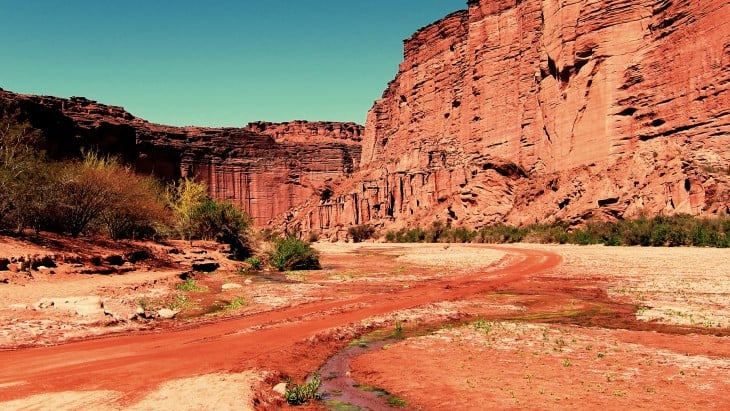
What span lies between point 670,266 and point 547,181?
33.1 m

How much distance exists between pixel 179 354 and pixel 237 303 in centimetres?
589

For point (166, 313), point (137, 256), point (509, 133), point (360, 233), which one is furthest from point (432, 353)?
point (360, 233)

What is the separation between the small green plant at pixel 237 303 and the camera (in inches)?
557

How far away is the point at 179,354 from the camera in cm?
862

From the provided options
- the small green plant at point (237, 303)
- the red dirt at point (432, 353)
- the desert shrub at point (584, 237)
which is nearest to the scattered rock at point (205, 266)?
the red dirt at point (432, 353)

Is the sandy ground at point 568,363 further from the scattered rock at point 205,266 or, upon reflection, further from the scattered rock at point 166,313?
the scattered rock at point 205,266

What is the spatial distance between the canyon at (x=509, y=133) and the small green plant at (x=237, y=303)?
34.5 m

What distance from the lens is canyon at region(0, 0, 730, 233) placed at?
40688 mm

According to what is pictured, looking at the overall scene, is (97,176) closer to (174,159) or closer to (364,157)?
(174,159)

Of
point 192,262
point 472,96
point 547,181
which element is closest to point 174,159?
point 472,96

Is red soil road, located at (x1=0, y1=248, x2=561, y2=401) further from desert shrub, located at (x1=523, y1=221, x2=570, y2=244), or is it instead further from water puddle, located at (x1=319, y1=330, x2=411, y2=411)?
→ desert shrub, located at (x1=523, y1=221, x2=570, y2=244)

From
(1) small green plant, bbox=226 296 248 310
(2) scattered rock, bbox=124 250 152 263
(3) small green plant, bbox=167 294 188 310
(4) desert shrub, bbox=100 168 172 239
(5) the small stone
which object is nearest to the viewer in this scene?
(5) the small stone

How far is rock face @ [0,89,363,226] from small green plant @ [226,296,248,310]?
63704 millimetres

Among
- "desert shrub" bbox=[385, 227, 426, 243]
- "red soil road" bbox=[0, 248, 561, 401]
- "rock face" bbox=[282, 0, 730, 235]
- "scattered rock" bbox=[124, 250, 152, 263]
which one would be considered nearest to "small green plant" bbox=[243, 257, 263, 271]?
"scattered rock" bbox=[124, 250, 152, 263]
